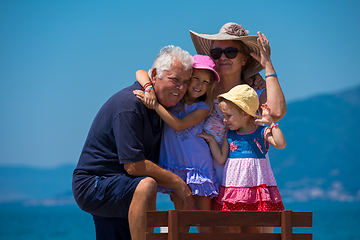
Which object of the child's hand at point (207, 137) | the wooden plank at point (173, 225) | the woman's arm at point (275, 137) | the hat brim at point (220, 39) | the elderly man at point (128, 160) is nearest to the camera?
the wooden plank at point (173, 225)

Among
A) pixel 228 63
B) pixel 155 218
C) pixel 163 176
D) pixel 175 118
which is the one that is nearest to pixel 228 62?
pixel 228 63

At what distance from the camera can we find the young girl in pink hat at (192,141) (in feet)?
14.9

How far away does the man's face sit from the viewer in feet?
14.6

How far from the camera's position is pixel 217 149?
4.72m

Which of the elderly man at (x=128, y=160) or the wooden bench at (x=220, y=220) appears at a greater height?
the elderly man at (x=128, y=160)

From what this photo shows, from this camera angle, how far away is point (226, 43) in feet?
16.7

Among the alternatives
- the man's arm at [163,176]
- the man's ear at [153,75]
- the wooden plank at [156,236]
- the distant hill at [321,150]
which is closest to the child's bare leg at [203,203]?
the man's arm at [163,176]

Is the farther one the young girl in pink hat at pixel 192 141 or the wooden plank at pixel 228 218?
the young girl in pink hat at pixel 192 141

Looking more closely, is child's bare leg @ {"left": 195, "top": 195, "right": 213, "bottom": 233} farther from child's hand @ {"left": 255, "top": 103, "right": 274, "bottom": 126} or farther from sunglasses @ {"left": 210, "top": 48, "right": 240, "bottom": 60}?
sunglasses @ {"left": 210, "top": 48, "right": 240, "bottom": 60}

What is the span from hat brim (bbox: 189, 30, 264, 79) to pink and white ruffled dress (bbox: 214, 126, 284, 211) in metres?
0.87

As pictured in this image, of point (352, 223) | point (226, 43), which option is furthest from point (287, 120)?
point (226, 43)

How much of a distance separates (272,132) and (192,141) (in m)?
0.86

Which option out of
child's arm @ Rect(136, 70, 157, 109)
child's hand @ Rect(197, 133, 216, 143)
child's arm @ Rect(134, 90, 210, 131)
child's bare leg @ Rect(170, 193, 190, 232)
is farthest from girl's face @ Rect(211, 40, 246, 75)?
child's bare leg @ Rect(170, 193, 190, 232)

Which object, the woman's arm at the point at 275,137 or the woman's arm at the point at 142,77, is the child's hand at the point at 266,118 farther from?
the woman's arm at the point at 142,77
